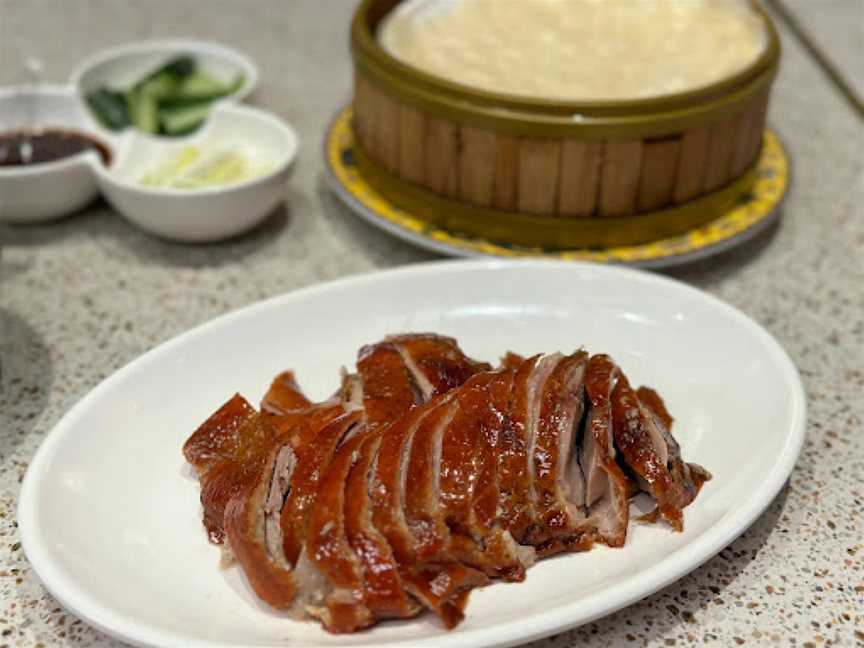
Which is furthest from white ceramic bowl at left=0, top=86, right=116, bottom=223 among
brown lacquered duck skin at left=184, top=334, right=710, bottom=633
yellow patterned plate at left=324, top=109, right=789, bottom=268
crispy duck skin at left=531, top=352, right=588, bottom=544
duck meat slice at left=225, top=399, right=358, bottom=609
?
crispy duck skin at left=531, top=352, right=588, bottom=544

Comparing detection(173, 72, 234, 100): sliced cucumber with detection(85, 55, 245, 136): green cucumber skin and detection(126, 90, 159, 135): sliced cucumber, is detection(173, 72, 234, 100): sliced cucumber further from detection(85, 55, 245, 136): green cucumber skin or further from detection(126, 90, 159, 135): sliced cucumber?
detection(126, 90, 159, 135): sliced cucumber

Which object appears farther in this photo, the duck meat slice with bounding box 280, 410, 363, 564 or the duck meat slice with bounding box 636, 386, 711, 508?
the duck meat slice with bounding box 636, 386, 711, 508

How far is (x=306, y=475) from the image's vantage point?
1.54 meters

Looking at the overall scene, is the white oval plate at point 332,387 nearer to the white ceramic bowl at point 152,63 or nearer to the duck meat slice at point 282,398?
the duck meat slice at point 282,398

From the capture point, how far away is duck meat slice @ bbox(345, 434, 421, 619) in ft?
4.64

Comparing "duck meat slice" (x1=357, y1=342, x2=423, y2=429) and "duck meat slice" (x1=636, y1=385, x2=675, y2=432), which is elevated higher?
"duck meat slice" (x1=357, y1=342, x2=423, y2=429)

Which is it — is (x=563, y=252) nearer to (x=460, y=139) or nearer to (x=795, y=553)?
(x=460, y=139)

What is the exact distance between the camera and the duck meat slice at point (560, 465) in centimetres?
156

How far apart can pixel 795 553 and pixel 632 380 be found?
0.51 meters

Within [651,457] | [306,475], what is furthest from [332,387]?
[651,457]

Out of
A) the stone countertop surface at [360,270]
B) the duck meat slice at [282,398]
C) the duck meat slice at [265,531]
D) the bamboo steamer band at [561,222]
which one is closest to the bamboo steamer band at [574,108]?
the bamboo steamer band at [561,222]

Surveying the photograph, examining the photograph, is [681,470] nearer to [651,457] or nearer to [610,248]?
[651,457]

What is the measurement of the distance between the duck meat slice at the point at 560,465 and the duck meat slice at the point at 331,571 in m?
0.33

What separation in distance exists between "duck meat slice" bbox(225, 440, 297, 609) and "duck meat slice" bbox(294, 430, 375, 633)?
1.2 inches
